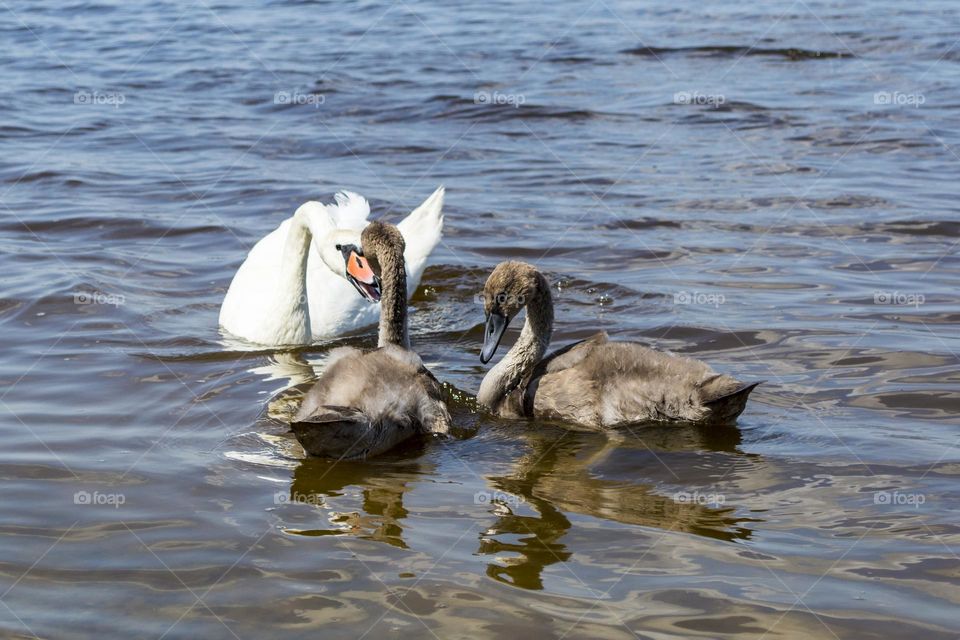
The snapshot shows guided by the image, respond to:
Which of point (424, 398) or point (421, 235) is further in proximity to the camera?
point (421, 235)

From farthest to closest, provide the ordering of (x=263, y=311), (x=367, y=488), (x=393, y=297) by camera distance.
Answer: (x=263, y=311)
(x=393, y=297)
(x=367, y=488)

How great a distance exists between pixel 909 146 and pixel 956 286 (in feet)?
14.8

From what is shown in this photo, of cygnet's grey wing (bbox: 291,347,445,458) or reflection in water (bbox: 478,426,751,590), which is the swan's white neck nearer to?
cygnet's grey wing (bbox: 291,347,445,458)

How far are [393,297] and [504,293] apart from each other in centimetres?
64

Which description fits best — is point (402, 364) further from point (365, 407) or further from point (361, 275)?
point (361, 275)

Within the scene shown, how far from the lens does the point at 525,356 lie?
7137 millimetres

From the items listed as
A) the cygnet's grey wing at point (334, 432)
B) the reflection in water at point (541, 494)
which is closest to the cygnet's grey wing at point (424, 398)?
the reflection in water at point (541, 494)

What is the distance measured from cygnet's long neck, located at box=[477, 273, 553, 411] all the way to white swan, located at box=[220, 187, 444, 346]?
4.61 feet

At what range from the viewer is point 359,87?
1686 cm

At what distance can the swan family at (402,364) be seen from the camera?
6184 millimetres

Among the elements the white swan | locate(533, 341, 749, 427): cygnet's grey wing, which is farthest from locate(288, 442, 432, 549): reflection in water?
the white swan

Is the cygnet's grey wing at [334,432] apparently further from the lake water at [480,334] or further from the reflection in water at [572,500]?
the reflection in water at [572,500]

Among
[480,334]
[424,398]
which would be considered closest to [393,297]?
[424,398]

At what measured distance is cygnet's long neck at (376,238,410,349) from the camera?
698cm
